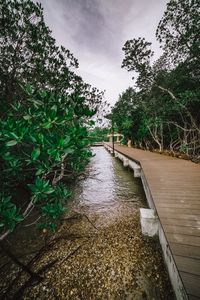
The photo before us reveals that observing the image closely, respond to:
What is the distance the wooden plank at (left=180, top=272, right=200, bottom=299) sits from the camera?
1.09 m

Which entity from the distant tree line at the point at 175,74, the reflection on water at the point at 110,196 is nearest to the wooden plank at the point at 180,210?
the reflection on water at the point at 110,196

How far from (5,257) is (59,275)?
1.10 metres

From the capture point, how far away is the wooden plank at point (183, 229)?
177 centimetres

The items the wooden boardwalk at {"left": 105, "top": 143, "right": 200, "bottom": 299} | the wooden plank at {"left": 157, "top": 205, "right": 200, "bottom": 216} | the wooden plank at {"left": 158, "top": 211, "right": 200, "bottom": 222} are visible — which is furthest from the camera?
the wooden plank at {"left": 157, "top": 205, "right": 200, "bottom": 216}

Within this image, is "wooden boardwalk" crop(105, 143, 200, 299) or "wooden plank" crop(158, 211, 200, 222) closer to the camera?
"wooden boardwalk" crop(105, 143, 200, 299)

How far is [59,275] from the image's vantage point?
195 cm

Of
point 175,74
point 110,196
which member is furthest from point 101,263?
point 175,74

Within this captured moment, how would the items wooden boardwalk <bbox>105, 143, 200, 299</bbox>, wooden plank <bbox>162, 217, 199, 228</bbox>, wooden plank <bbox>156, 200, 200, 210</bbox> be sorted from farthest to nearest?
wooden plank <bbox>156, 200, 200, 210</bbox>, wooden plank <bbox>162, 217, 199, 228</bbox>, wooden boardwalk <bbox>105, 143, 200, 299</bbox>

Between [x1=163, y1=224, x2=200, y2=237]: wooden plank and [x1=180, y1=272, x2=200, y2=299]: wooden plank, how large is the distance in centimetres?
61

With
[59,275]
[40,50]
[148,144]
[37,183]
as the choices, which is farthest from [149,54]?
[59,275]

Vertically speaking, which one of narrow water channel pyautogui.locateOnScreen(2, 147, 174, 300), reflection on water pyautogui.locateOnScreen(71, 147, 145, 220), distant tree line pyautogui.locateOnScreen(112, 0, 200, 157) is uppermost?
distant tree line pyautogui.locateOnScreen(112, 0, 200, 157)

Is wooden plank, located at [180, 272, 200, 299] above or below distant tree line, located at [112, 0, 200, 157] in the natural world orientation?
below

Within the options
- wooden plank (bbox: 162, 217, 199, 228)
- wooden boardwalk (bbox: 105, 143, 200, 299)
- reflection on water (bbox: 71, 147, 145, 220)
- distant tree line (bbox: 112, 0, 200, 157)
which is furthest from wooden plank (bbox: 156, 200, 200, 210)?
distant tree line (bbox: 112, 0, 200, 157)

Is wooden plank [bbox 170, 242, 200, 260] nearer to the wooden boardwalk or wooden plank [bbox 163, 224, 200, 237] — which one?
the wooden boardwalk
